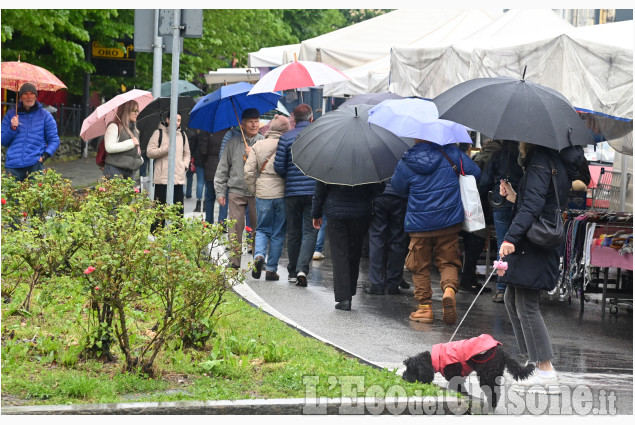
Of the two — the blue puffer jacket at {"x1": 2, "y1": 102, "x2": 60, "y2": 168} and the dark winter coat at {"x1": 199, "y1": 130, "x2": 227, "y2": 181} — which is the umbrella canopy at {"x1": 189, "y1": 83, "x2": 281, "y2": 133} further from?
the dark winter coat at {"x1": 199, "y1": 130, "x2": 227, "y2": 181}

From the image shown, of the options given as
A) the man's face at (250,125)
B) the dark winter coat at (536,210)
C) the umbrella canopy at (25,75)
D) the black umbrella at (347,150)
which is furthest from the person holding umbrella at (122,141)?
the dark winter coat at (536,210)

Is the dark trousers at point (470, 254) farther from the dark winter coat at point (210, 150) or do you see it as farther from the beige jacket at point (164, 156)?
the dark winter coat at point (210, 150)

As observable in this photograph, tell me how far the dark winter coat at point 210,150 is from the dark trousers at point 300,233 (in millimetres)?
4884

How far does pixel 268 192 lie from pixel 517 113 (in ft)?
15.2

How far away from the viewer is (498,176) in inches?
411

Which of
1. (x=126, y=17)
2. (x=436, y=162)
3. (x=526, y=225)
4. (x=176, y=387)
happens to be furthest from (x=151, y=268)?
(x=126, y=17)

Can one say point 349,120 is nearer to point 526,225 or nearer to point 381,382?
point 526,225

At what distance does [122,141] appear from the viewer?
42.4 ft

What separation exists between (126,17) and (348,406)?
74.9 feet

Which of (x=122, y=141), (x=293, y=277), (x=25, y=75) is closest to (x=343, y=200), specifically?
(x=293, y=277)

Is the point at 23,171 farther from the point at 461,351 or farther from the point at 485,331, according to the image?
the point at 461,351

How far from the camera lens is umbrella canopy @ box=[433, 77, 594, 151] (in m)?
7.24

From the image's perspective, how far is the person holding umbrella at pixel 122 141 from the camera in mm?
12859

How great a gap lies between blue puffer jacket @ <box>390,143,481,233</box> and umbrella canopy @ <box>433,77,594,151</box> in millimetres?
1326
